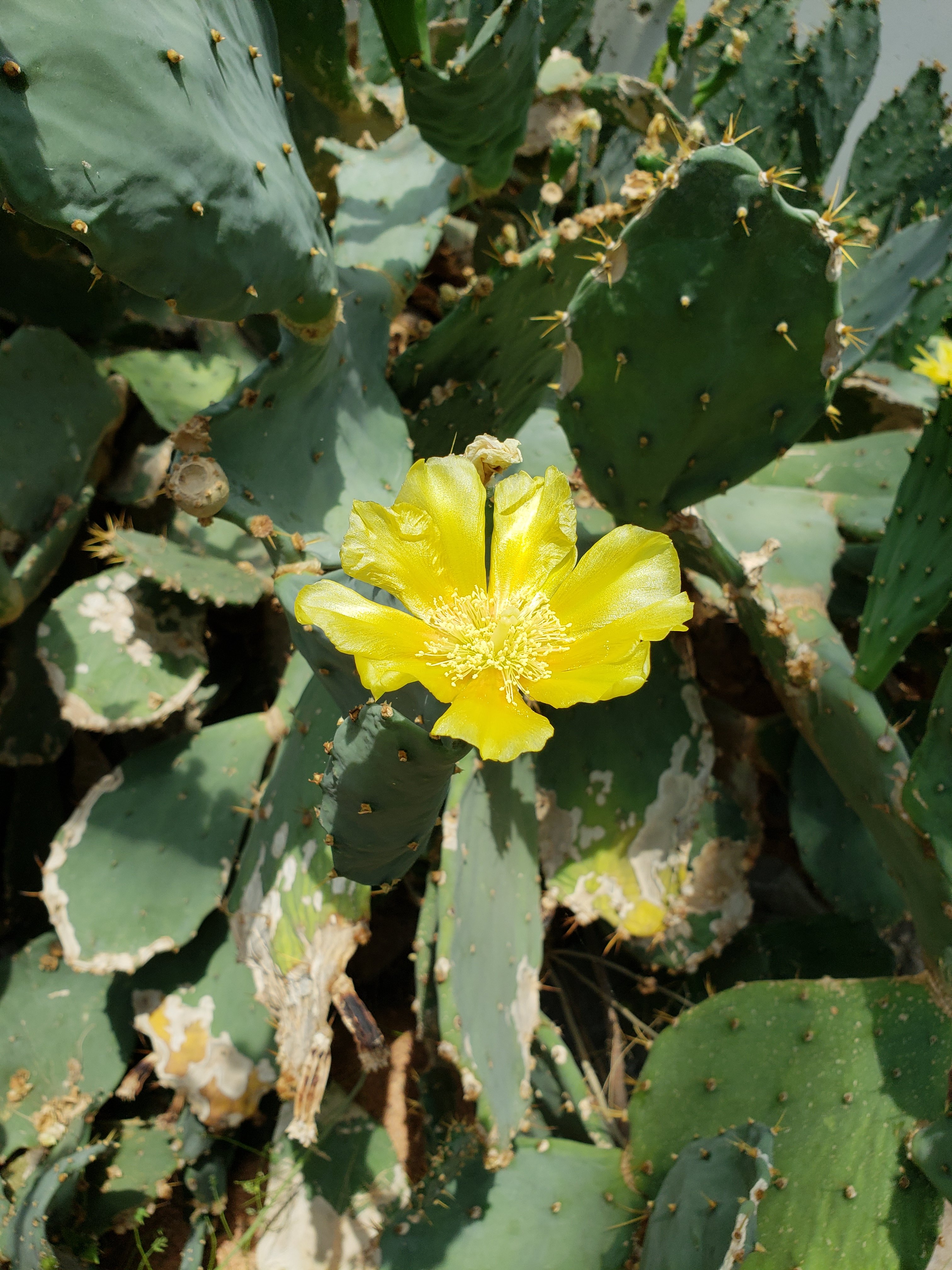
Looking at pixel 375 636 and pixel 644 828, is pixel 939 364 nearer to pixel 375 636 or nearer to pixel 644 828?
pixel 644 828

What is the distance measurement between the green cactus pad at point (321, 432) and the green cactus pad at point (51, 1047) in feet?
3.28

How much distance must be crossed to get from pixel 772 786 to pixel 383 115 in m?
1.89

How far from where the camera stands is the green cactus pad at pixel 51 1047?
4.23 ft

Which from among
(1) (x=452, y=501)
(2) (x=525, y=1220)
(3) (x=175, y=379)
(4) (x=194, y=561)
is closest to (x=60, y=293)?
(3) (x=175, y=379)

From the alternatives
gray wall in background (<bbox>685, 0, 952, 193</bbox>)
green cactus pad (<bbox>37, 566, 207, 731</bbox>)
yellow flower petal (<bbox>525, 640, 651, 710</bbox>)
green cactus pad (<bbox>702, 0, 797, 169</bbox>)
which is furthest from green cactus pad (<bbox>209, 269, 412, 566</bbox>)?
gray wall in background (<bbox>685, 0, 952, 193</bbox>)

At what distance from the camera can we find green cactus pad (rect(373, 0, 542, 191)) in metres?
1.10

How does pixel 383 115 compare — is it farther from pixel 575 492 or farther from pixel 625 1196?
pixel 625 1196

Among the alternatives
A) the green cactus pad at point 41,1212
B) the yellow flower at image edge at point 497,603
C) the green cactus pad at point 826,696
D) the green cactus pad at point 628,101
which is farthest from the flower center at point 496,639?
the green cactus pad at point 628,101

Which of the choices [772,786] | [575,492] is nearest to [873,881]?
[772,786]

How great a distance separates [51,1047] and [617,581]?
1.38 metres

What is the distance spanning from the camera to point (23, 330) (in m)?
1.49

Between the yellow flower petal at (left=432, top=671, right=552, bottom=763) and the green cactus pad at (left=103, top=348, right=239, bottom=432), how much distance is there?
1.17 meters

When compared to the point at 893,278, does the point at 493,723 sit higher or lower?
lower

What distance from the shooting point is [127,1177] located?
1.30 metres
